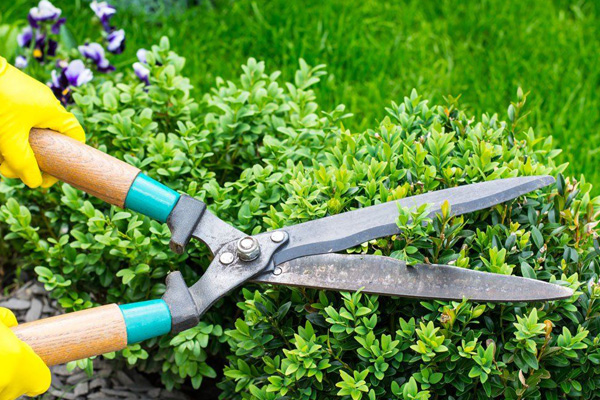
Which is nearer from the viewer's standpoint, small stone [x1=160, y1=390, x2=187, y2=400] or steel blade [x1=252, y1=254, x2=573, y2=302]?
steel blade [x1=252, y1=254, x2=573, y2=302]

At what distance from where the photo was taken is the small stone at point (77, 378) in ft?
9.31

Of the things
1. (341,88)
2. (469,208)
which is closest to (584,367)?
(469,208)

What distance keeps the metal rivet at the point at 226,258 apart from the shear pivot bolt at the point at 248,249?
0.10ft

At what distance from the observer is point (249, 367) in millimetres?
2322

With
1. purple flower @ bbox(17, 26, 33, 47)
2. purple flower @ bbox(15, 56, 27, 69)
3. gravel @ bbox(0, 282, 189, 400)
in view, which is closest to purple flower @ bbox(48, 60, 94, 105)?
purple flower @ bbox(15, 56, 27, 69)

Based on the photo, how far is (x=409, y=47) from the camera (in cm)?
420

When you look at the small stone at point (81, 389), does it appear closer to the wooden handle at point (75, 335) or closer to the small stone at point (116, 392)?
the small stone at point (116, 392)

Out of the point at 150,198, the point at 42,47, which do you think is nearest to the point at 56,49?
the point at 42,47

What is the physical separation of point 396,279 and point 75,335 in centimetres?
89

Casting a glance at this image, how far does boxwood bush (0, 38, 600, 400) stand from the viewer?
6.75 ft

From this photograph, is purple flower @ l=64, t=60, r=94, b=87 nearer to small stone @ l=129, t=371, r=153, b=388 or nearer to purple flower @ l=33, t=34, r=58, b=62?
purple flower @ l=33, t=34, r=58, b=62

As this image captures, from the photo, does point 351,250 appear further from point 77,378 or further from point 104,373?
point 77,378

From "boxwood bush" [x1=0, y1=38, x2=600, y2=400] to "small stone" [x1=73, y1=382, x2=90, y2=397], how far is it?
0.20 m

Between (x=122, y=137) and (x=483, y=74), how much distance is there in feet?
7.26
